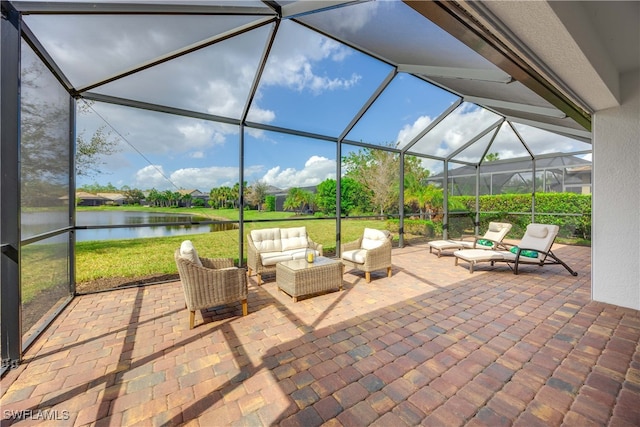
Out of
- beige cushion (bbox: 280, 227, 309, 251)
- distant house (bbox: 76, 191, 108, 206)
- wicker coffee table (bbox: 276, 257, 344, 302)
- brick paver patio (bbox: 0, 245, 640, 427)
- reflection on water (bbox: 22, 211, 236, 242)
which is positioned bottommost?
brick paver patio (bbox: 0, 245, 640, 427)

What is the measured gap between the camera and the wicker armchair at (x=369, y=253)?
197 inches

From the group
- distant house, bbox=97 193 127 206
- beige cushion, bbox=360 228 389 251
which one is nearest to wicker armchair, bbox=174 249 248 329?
distant house, bbox=97 193 127 206

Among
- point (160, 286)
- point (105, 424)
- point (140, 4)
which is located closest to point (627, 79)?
point (140, 4)

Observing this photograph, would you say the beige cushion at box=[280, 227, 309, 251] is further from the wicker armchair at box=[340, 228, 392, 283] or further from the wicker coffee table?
the wicker coffee table

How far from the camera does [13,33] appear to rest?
99.7 inches

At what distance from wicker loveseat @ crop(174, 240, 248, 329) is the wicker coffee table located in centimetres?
77

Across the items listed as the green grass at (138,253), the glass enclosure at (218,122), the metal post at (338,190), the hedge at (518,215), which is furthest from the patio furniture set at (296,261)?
the hedge at (518,215)

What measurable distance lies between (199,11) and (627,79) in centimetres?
591

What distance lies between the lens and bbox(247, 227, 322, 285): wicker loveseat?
16.1 feet

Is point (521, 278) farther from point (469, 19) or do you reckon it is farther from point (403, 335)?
point (469, 19)

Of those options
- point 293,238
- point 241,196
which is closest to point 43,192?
point 241,196

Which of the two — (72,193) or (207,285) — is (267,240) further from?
(72,193)

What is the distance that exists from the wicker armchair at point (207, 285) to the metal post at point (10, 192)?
1.39 meters

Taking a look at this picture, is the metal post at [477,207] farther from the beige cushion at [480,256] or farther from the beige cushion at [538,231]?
the beige cushion at [480,256]
